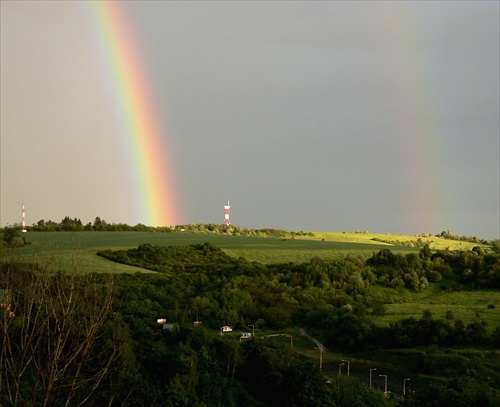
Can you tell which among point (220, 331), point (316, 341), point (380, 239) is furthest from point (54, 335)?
point (380, 239)

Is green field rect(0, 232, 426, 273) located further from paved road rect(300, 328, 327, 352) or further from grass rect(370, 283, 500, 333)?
paved road rect(300, 328, 327, 352)

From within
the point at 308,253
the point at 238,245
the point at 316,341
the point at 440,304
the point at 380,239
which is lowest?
the point at 316,341

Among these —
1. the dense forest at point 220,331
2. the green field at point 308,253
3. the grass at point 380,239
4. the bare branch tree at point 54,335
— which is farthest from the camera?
the grass at point 380,239

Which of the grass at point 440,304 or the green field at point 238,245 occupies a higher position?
the green field at point 238,245

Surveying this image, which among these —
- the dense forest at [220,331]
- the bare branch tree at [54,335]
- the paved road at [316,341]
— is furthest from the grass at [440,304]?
the bare branch tree at [54,335]

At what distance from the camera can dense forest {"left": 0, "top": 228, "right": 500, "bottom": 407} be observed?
1966cm

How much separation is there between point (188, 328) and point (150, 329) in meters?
4.04

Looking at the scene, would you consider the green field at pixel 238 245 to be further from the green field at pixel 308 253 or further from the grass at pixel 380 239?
the grass at pixel 380 239

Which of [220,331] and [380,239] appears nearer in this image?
[220,331]

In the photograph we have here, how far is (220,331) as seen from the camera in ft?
278

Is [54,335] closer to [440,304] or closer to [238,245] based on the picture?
[440,304]

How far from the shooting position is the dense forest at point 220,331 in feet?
64.5

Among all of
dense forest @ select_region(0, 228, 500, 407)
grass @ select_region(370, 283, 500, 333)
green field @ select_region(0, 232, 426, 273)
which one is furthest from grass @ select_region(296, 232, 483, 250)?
grass @ select_region(370, 283, 500, 333)

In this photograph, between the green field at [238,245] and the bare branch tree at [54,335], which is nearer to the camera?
the bare branch tree at [54,335]
